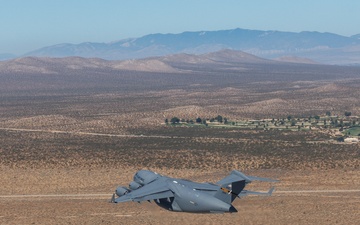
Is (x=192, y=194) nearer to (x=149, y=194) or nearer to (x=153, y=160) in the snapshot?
(x=149, y=194)

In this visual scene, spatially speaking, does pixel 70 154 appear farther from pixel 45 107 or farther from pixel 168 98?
pixel 168 98

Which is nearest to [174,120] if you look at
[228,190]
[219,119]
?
[219,119]

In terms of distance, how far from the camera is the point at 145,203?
175 feet

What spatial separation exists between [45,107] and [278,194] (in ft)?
392

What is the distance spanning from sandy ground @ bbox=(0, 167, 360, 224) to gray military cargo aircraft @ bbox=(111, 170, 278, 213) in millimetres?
1307

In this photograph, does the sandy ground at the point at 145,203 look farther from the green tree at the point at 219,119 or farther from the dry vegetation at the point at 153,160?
the green tree at the point at 219,119

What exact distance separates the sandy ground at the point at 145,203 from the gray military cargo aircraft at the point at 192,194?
1.31 metres

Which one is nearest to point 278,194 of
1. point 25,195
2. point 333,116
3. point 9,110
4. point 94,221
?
point 94,221

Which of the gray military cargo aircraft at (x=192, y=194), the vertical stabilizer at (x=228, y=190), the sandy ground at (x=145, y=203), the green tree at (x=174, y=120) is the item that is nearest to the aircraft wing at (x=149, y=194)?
the gray military cargo aircraft at (x=192, y=194)

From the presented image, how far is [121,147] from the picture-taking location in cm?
9562

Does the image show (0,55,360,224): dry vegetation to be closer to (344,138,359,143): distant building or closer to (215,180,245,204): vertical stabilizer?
(215,180,245,204): vertical stabilizer

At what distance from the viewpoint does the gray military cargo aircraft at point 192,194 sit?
149ft

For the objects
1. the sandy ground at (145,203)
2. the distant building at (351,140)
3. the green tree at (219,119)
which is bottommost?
the green tree at (219,119)

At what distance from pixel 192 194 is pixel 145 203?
25.8 ft
